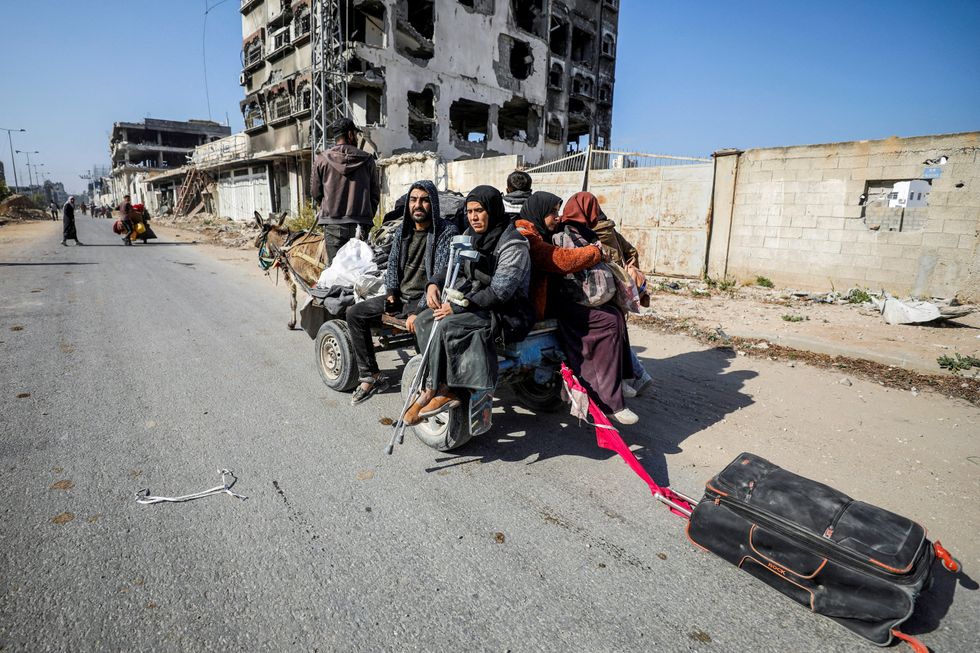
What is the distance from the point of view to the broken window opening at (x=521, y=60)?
109ft

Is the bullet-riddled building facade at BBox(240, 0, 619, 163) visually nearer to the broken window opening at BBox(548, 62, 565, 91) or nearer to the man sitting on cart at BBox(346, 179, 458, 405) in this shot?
the broken window opening at BBox(548, 62, 565, 91)

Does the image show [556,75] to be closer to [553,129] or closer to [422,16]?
[553,129]

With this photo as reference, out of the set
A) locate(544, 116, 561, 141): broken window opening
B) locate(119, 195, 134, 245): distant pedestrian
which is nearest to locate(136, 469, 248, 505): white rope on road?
locate(119, 195, 134, 245): distant pedestrian

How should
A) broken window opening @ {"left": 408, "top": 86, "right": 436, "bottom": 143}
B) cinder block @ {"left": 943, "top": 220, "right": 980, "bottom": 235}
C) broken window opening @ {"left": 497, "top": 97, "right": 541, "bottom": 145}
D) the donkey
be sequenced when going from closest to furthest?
the donkey → cinder block @ {"left": 943, "top": 220, "right": 980, "bottom": 235} → broken window opening @ {"left": 408, "top": 86, "right": 436, "bottom": 143} → broken window opening @ {"left": 497, "top": 97, "right": 541, "bottom": 145}

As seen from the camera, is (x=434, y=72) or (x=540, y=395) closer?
(x=540, y=395)

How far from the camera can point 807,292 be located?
9.77 meters

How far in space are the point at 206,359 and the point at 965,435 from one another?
694 centimetres

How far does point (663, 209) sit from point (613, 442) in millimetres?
9857

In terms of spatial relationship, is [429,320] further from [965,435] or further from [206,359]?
[965,435]

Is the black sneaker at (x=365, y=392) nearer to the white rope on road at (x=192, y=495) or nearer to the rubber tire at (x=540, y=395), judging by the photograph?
the rubber tire at (x=540, y=395)

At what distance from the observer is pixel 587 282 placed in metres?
3.81

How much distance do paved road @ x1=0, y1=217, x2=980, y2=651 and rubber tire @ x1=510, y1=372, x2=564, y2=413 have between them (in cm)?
13

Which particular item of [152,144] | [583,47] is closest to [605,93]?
[583,47]

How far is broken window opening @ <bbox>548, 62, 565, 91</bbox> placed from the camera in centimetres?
3681
